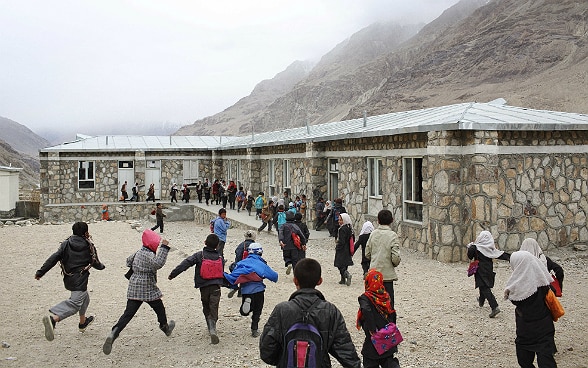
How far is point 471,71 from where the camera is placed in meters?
66.4

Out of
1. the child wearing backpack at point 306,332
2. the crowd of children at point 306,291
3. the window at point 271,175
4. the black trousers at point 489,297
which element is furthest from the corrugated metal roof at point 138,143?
the child wearing backpack at point 306,332

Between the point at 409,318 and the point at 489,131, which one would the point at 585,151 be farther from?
the point at 409,318

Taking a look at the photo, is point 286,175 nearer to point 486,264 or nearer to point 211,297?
point 486,264

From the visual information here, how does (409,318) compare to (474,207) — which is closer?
(409,318)

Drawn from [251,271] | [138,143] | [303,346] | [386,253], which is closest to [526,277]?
[386,253]

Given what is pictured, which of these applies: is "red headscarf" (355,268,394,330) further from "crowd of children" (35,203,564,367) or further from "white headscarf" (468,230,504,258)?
"white headscarf" (468,230,504,258)

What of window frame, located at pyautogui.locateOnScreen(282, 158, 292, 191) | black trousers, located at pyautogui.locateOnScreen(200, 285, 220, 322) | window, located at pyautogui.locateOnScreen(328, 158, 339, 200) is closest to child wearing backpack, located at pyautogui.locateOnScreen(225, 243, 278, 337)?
black trousers, located at pyautogui.locateOnScreen(200, 285, 220, 322)

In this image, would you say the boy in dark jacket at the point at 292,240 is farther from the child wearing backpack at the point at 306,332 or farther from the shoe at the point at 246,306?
the child wearing backpack at the point at 306,332

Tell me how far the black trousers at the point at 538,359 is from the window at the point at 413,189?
310 inches

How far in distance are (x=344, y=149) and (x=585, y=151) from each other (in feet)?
21.3

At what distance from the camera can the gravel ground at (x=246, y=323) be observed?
19.9ft

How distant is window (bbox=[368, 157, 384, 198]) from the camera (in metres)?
14.5

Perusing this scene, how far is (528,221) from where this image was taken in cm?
1183

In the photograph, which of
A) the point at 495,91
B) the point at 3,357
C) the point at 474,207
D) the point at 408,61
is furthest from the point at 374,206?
the point at 408,61
